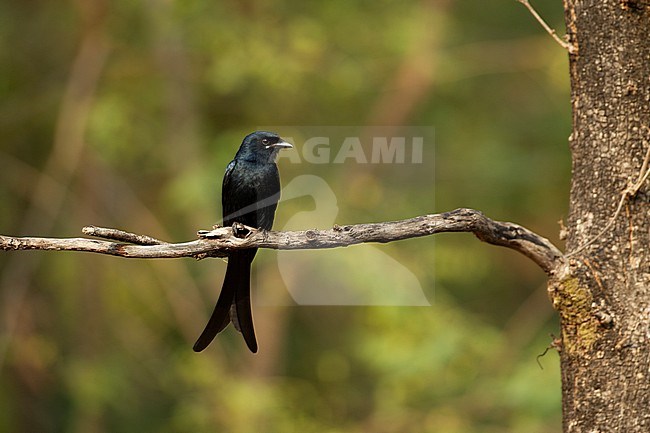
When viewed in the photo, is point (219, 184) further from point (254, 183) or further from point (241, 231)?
point (241, 231)

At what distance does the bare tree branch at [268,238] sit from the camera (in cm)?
251

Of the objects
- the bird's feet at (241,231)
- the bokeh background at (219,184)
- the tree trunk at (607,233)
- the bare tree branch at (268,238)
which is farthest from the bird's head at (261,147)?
the bokeh background at (219,184)

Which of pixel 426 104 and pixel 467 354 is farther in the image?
pixel 426 104

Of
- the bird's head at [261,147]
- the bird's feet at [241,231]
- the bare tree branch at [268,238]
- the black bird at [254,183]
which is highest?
the bird's head at [261,147]

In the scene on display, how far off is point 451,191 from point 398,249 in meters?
1.12

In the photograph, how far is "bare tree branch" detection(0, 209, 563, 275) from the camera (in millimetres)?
2510

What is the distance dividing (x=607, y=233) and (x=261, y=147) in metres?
1.54

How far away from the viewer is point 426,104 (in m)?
9.03

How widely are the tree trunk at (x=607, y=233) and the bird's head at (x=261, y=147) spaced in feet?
4.36

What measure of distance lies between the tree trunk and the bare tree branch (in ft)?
1.10

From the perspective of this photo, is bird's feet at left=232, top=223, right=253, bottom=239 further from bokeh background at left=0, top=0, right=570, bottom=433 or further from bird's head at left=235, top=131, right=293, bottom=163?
bokeh background at left=0, top=0, right=570, bottom=433

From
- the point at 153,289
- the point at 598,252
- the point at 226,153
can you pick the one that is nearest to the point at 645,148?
the point at 598,252

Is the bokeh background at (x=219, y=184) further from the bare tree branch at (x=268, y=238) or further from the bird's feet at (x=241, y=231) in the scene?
the bare tree branch at (x=268, y=238)

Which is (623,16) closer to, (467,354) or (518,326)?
(467,354)
